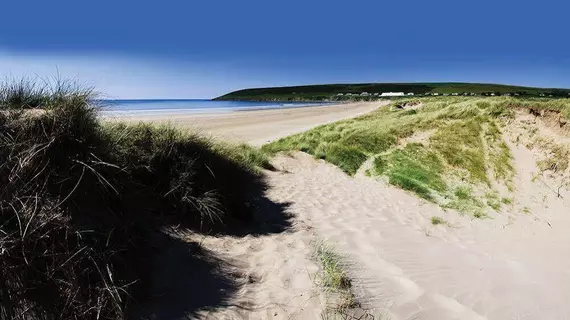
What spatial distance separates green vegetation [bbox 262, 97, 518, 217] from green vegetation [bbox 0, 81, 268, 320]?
5803 mm

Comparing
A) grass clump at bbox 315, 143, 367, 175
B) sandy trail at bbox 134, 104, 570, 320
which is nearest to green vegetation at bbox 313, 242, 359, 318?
sandy trail at bbox 134, 104, 570, 320

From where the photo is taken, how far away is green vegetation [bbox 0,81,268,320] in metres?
2.99

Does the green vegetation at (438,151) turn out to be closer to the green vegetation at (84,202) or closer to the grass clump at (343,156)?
the grass clump at (343,156)

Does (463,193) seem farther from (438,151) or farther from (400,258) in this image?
(400,258)

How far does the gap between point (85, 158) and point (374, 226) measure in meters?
4.40

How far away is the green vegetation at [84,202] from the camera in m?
2.99

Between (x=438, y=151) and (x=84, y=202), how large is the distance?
10.5 meters

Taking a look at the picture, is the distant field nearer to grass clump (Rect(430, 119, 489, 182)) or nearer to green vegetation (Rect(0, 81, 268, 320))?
grass clump (Rect(430, 119, 489, 182))

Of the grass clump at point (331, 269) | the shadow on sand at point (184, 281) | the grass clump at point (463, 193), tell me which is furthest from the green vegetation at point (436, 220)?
the shadow on sand at point (184, 281)

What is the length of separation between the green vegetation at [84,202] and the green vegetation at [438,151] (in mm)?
5803

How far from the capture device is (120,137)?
16.1ft

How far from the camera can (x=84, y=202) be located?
13.1ft

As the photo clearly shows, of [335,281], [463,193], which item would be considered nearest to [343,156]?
[463,193]

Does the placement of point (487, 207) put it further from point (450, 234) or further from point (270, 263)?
point (270, 263)
